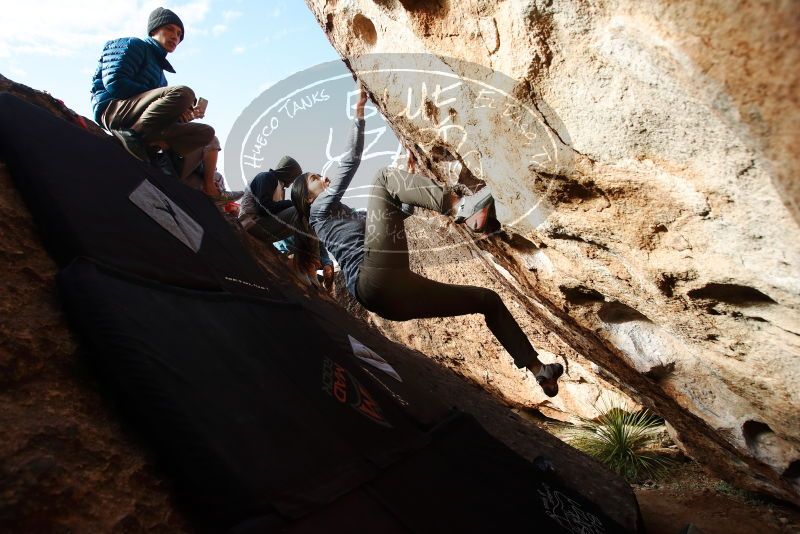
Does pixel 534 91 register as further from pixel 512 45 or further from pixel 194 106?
pixel 194 106

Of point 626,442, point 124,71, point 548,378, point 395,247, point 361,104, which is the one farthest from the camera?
point 626,442

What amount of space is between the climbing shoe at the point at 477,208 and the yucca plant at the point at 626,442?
383 cm

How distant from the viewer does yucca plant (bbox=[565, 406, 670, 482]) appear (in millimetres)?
5445

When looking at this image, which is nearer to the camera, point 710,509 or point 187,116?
point 187,116

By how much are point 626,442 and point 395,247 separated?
4.68m

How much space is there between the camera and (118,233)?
77.0 inches

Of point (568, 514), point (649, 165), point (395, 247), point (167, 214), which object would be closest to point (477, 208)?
point (395, 247)

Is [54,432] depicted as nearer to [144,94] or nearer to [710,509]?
[144,94]

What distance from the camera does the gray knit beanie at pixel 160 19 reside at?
3.59 meters

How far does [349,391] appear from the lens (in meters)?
2.14

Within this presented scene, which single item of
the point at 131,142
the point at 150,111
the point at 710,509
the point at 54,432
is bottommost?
the point at 710,509

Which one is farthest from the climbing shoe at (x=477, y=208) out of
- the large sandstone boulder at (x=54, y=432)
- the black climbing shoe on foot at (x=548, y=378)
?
the large sandstone boulder at (x=54, y=432)

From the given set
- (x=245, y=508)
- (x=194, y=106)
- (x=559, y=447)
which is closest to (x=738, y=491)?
(x=559, y=447)

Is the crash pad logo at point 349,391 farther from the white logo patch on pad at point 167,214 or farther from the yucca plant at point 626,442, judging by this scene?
the yucca plant at point 626,442
